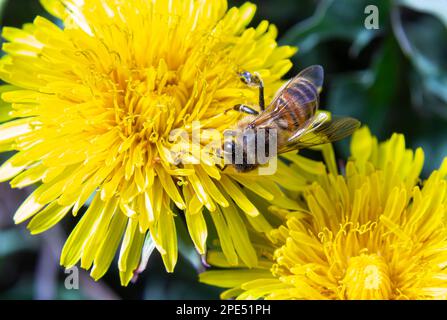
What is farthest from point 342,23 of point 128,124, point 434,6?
Answer: point 128,124

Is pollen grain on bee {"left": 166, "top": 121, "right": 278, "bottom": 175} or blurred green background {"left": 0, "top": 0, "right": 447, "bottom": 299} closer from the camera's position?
pollen grain on bee {"left": 166, "top": 121, "right": 278, "bottom": 175}

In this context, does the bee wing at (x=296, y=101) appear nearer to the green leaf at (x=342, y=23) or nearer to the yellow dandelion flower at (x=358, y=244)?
the yellow dandelion flower at (x=358, y=244)

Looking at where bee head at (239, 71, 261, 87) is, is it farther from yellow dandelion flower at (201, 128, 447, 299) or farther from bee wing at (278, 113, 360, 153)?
yellow dandelion flower at (201, 128, 447, 299)

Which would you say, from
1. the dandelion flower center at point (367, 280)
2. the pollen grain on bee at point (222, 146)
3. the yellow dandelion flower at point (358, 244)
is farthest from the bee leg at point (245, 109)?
the dandelion flower center at point (367, 280)

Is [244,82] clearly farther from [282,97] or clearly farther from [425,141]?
[425,141]

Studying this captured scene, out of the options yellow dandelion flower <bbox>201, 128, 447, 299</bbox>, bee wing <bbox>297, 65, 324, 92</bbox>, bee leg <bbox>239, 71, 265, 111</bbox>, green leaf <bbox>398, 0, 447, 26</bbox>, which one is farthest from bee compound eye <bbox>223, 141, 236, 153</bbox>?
green leaf <bbox>398, 0, 447, 26</bbox>

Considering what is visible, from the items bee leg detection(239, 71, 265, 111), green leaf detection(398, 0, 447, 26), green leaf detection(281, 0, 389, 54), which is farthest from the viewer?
green leaf detection(281, 0, 389, 54)
